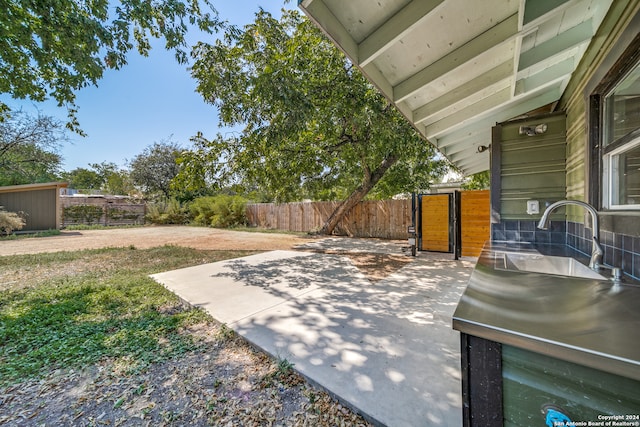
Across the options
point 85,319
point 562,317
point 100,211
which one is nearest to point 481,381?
point 562,317

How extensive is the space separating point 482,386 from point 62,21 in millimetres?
5038

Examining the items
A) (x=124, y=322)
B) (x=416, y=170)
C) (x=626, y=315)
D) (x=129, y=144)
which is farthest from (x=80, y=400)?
(x=129, y=144)

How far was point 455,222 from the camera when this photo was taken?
5.83 metres

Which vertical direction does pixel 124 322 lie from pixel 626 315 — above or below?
below

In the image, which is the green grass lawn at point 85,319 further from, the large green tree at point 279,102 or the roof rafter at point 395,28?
the roof rafter at point 395,28

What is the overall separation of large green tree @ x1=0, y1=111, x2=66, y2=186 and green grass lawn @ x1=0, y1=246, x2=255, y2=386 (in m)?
12.5

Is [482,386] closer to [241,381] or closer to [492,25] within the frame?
[241,381]

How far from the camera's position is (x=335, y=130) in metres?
7.08

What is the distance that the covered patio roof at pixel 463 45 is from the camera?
5.24ft

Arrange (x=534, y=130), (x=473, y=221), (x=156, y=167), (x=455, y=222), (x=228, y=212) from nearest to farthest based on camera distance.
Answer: (x=534, y=130), (x=473, y=221), (x=455, y=222), (x=228, y=212), (x=156, y=167)

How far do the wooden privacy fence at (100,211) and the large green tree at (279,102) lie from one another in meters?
13.3

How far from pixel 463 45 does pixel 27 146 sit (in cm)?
2026

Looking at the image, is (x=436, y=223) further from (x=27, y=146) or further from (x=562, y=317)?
(x=27, y=146)

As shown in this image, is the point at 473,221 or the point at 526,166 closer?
the point at 526,166
